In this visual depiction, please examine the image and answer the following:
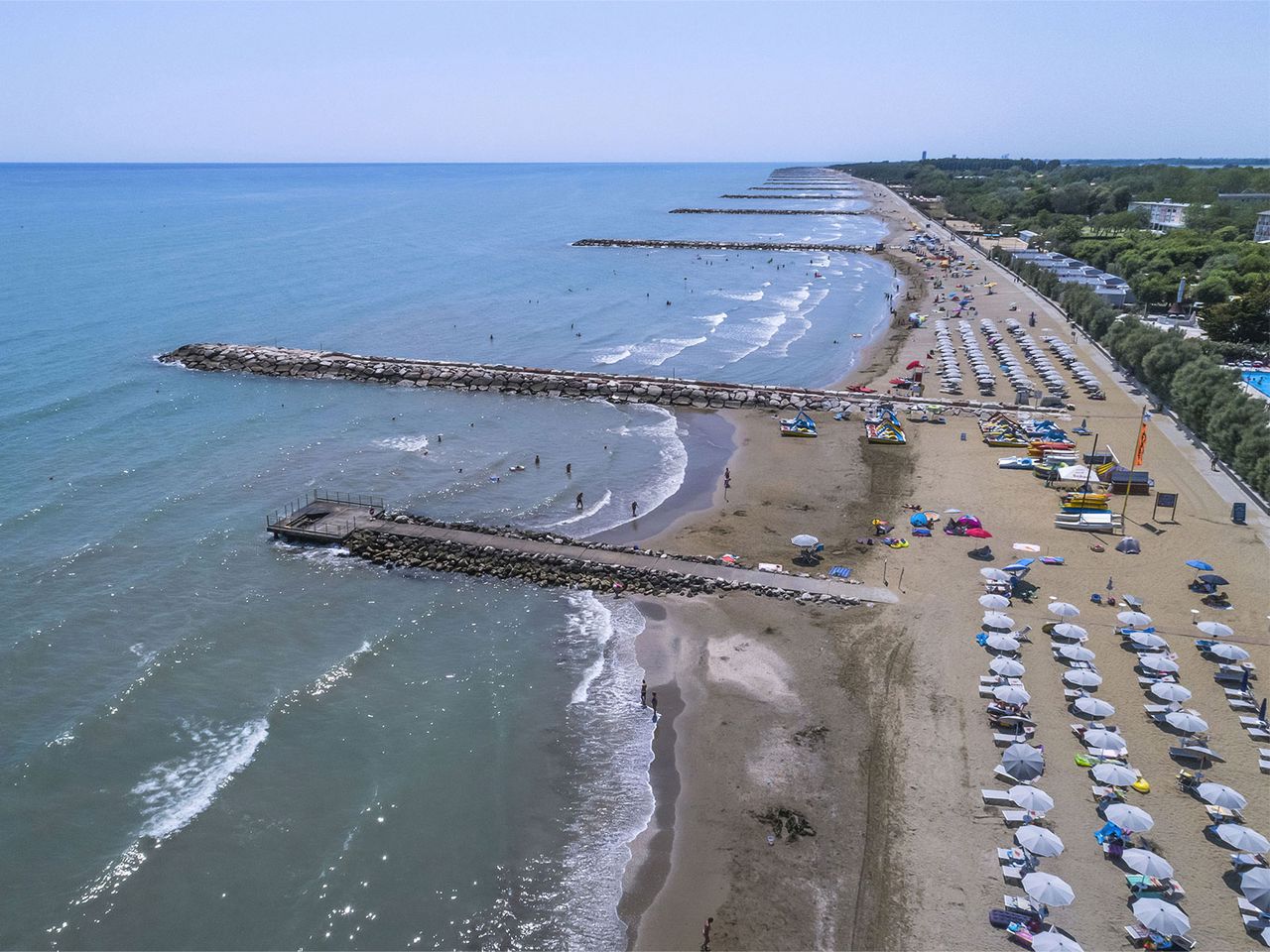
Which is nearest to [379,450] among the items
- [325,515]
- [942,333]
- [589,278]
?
[325,515]

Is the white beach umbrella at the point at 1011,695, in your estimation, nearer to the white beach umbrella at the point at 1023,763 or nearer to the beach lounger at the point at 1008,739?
the beach lounger at the point at 1008,739

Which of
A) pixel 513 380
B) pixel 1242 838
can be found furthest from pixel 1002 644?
pixel 513 380

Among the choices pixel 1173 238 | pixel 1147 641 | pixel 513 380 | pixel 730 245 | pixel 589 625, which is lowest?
pixel 589 625

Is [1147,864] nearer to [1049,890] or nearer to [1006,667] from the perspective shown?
[1049,890]

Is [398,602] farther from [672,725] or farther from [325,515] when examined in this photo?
[672,725]

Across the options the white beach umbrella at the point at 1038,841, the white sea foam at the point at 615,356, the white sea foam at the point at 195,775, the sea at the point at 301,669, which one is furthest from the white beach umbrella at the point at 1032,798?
the white sea foam at the point at 615,356

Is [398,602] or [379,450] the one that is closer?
[398,602]

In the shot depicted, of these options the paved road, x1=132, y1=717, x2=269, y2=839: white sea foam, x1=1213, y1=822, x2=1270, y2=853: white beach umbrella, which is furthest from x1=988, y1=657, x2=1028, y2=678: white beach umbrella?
x1=132, y1=717, x2=269, y2=839: white sea foam
